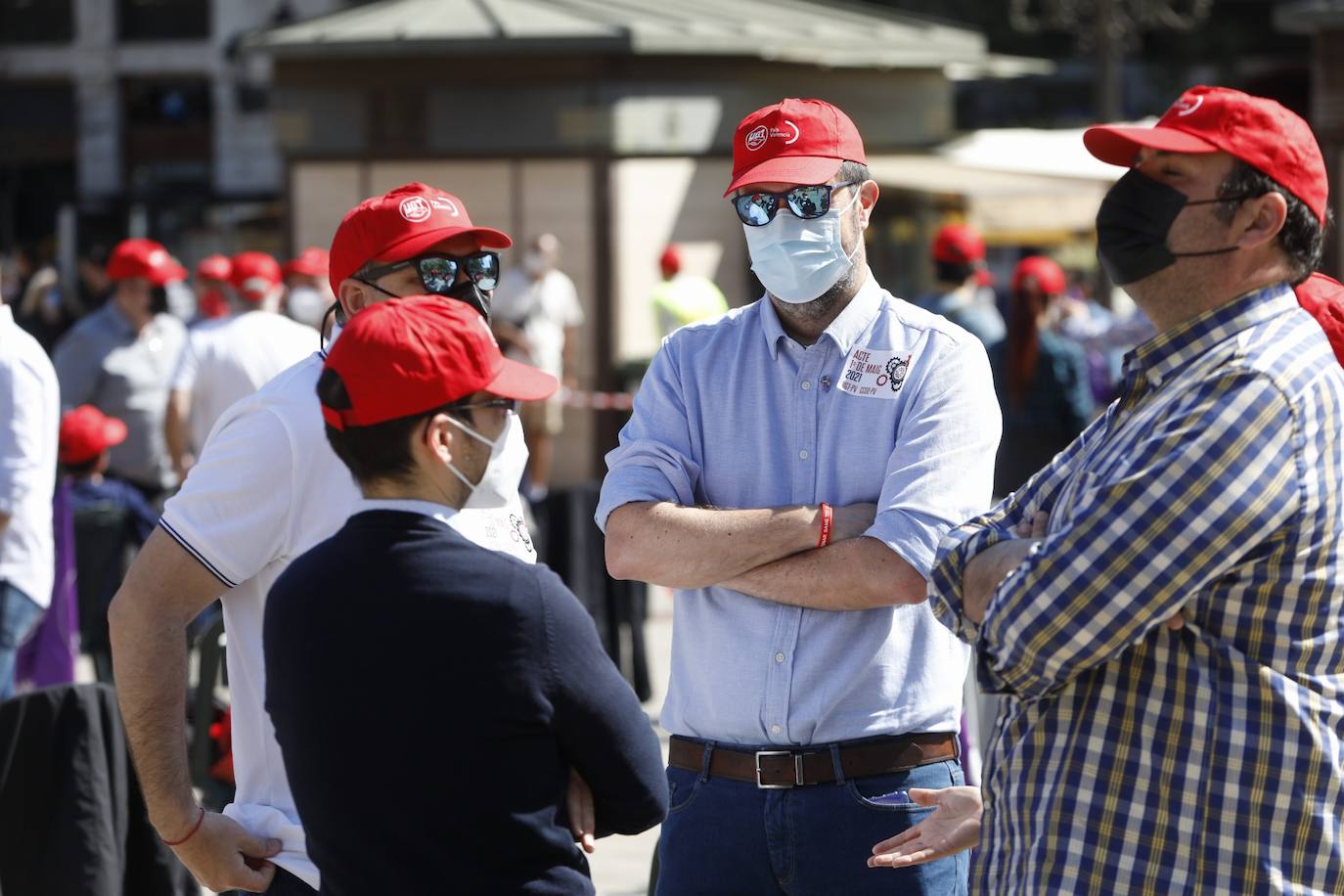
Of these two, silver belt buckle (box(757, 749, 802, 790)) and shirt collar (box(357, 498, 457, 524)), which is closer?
shirt collar (box(357, 498, 457, 524))

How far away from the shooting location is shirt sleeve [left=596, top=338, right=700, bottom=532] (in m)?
3.70

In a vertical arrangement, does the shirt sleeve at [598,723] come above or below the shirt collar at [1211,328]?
below

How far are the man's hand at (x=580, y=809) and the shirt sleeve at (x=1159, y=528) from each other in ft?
2.14

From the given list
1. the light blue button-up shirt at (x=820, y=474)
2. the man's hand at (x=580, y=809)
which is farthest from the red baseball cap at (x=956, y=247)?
the man's hand at (x=580, y=809)

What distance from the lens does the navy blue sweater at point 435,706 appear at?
2.62m

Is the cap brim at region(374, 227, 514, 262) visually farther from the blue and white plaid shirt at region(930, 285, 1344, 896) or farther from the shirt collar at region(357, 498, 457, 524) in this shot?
the blue and white plaid shirt at region(930, 285, 1344, 896)

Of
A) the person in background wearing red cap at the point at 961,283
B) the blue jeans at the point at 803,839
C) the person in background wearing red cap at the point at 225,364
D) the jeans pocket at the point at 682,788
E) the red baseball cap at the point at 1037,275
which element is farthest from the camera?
the red baseball cap at the point at 1037,275

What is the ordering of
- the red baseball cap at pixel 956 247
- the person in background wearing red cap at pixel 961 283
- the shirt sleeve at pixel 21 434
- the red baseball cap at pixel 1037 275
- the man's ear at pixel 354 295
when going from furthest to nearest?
the red baseball cap at pixel 1037 275
the red baseball cap at pixel 956 247
the person in background wearing red cap at pixel 961 283
the shirt sleeve at pixel 21 434
the man's ear at pixel 354 295

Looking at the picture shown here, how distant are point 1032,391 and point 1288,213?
19.9ft

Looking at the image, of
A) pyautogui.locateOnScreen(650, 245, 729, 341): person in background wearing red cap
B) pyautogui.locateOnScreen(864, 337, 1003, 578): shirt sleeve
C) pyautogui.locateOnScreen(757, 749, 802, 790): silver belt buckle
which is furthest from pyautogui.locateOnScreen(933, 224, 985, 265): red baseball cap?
pyautogui.locateOnScreen(757, 749, 802, 790): silver belt buckle

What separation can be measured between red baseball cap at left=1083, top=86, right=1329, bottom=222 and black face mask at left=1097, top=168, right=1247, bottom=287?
2.6 inches

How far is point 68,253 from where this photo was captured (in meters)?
30.7

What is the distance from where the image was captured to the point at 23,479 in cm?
561

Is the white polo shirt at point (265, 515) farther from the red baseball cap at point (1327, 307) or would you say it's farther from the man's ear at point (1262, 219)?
the red baseball cap at point (1327, 307)
